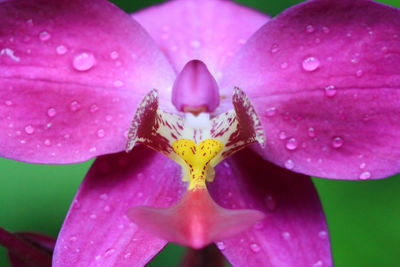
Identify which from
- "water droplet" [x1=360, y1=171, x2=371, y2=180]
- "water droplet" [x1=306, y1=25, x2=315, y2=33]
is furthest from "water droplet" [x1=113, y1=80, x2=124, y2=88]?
"water droplet" [x1=360, y1=171, x2=371, y2=180]

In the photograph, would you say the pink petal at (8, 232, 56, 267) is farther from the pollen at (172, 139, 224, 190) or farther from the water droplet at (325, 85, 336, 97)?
the water droplet at (325, 85, 336, 97)

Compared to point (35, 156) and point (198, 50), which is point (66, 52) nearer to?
point (35, 156)

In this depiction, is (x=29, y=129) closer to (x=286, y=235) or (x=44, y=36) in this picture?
(x=44, y=36)

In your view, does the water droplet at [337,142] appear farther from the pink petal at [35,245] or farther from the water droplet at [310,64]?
the pink petal at [35,245]

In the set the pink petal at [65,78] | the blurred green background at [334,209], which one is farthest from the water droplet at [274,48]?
the blurred green background at [334,209]

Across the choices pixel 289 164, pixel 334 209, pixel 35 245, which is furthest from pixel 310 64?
pixel 334 209

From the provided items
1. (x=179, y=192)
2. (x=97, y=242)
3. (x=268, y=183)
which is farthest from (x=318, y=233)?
(x=97, y=242)

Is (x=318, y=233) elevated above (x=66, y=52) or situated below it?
below
